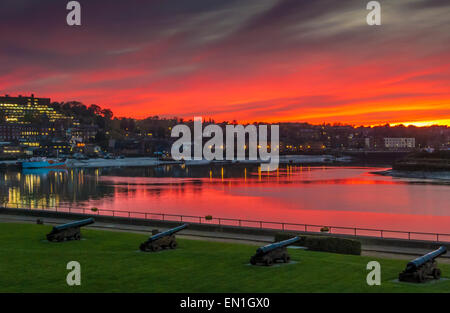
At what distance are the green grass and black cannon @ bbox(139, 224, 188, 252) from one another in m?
0.42

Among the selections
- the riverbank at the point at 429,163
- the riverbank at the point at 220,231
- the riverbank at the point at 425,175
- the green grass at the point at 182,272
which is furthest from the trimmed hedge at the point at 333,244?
the riverbank at the point at 429,163

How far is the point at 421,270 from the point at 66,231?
58.2 feet

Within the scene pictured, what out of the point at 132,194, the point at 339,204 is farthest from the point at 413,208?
the point at 132,194

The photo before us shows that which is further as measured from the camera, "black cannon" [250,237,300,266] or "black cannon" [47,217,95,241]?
"black cannon" [47,217,95,241]

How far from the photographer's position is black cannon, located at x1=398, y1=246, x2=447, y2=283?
1614 cm

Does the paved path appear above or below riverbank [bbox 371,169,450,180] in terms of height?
above

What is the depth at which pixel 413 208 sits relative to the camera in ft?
232

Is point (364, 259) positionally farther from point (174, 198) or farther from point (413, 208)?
point (174, 198)

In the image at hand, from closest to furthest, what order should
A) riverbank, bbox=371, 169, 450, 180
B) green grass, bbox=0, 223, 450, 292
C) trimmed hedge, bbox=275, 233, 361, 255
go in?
green grass, bbox=0, 223, 450, 292
trimmed hedge, bbox=275, 233, 361, 255
riverbank, bbox=371, 169, 450, 180

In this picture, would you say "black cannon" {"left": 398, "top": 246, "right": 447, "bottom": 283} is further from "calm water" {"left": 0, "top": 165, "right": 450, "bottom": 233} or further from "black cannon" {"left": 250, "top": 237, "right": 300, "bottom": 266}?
"calm water" {"left": 0, "top": 165, "right": 450, "bottom": 233}

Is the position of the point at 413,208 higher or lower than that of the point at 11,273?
lower

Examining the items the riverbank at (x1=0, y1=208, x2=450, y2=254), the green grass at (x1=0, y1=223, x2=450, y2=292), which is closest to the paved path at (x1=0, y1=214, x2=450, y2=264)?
the riverbank at (x1=0, y1=208, x2=450, y2=254)

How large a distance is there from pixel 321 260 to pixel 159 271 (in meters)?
6.46

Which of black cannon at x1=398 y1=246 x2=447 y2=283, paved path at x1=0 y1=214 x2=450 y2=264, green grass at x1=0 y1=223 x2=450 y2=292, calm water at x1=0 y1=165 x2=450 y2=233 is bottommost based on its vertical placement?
calm water at x1=0 y1=165 x2=450 y2=233
